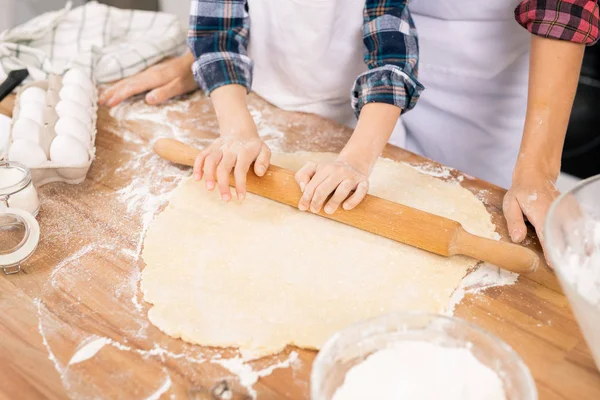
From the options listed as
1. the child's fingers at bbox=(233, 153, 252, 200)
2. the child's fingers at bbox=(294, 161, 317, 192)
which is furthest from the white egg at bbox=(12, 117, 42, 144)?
the child's fingers at bbox=(294, 161, 317, 192)

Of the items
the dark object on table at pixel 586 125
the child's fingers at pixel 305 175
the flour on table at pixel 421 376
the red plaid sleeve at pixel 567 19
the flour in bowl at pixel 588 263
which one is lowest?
the dark object on table at pixel 586 125

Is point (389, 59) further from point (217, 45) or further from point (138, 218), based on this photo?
point (138, 218)

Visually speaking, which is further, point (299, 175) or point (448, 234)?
point (299, 175)

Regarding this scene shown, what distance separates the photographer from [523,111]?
1.43 m

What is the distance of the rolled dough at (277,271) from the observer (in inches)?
32.4

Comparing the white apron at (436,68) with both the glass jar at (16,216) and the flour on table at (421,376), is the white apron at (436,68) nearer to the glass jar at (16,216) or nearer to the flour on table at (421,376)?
the glass jar at (16,216)

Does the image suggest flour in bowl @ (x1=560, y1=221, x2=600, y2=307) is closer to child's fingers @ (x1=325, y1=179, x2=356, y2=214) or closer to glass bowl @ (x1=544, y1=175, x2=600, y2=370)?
glass bowl @ (x1=544, y1=175, x2=600, y2=370)

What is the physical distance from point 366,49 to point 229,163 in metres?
0.43

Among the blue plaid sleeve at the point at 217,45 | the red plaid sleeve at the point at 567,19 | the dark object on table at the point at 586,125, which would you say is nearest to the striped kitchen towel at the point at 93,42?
the blue plaid sleeve at the point at 217,45

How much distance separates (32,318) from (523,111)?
1186 millimetres

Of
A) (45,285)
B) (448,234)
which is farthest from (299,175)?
(45,285)

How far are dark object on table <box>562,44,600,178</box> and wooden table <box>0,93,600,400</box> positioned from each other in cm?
116

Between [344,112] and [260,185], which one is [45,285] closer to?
[260,185]

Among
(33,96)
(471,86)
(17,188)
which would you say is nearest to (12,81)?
(33,96)
